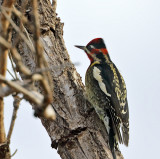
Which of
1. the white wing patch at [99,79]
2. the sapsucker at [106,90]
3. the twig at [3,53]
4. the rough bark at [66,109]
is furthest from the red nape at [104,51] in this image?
the twig at [3,53]

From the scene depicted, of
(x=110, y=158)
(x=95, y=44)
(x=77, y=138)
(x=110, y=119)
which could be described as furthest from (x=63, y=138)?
(x=95, y=44)

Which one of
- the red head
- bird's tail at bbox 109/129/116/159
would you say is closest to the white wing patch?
the red head

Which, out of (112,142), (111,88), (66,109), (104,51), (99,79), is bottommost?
(112,142)

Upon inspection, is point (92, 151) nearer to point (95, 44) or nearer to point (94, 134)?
point (94, 134)

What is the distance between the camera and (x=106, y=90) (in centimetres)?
467

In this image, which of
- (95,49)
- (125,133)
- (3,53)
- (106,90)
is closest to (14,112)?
(3,53)

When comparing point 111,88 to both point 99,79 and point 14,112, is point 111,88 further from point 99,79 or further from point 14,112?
point 14,112

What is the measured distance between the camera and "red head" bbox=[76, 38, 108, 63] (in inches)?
202

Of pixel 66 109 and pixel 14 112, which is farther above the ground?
pixel 66 109

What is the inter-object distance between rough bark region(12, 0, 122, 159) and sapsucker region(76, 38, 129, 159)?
30 cm

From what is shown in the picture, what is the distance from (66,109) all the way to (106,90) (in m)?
1.09

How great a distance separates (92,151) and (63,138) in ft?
1.02

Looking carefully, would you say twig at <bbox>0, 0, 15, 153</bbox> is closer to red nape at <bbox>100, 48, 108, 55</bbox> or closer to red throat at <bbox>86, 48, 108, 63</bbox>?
red throat at <bbox>86, 48, 108, 63</bbox>

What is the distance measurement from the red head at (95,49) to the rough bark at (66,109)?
1.01 m
